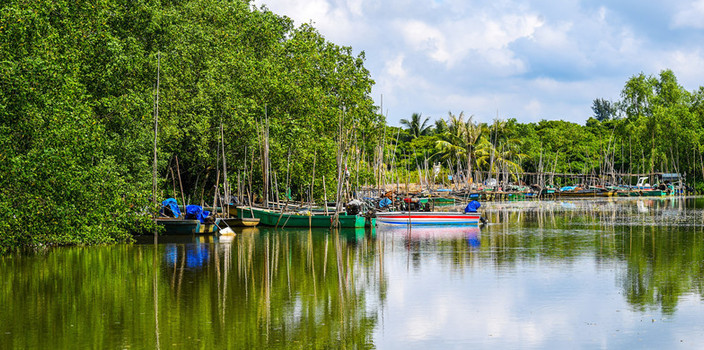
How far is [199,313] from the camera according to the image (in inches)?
684

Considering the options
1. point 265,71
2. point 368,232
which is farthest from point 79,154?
point 265,71

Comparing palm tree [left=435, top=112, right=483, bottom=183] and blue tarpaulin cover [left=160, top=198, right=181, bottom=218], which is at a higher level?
palm tree [left=435, top=112, right=483, bottom=183]

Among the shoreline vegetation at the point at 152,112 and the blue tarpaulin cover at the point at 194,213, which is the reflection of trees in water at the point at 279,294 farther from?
the blue tarpaulin cover at the point at 194,213

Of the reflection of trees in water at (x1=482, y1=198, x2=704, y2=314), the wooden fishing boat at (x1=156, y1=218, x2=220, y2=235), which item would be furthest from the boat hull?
the reflection of trees in water at (x1=482, y1=198, x2=704, y2=314)

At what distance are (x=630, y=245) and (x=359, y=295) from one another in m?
18.7

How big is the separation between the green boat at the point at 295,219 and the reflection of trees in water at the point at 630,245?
25.8ft

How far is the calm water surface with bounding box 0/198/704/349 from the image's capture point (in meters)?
15.0

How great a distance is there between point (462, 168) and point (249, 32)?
5928cm

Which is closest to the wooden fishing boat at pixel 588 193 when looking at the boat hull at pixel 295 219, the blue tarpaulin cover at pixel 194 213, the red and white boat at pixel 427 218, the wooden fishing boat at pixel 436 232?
the red and white boat at pixel 427 218

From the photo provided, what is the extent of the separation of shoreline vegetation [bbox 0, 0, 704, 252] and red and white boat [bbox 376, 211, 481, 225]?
4322mm

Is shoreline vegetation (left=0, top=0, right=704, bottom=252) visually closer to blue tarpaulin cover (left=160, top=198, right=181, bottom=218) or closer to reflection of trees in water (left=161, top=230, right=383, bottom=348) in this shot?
blue tarpaulin cover (left=160, top=198, right=181, bottom=218)

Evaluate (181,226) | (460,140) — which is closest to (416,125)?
(460,140)

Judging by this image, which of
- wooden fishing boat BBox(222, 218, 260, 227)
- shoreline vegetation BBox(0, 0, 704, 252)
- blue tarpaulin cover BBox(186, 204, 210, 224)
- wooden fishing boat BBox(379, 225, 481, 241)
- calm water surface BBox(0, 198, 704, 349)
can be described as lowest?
calm water surface BBox(0, 198, 704, 349)

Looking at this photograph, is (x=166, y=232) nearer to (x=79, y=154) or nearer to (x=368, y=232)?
(x=368, y=232)
